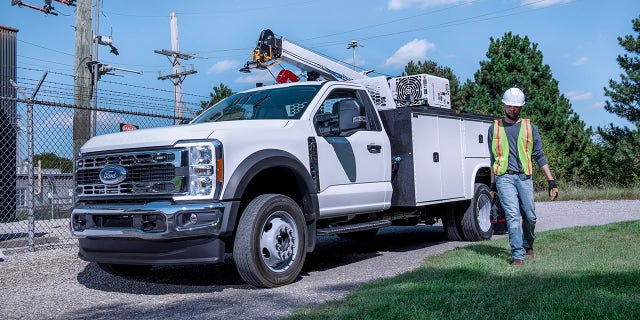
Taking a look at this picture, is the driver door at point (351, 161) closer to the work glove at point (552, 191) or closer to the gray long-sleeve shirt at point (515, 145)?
the gray long-sleeve shirt at point (515, 145)

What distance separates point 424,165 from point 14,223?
13362mm

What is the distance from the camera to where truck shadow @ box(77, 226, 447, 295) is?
6.56m

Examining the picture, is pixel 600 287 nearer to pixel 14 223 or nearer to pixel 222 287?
pixel 222 287

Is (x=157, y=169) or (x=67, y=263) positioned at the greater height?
(x=157, y=169)

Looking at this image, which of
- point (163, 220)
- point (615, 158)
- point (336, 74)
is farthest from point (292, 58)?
point (615, 158)

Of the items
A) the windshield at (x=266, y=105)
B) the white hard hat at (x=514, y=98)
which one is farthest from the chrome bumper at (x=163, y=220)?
the white hard hat at (x=514, y=98)

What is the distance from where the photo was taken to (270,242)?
6109mm

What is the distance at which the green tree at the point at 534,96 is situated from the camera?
88.4 feet

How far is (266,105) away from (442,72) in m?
28.8

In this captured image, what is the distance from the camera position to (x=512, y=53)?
2894 centimetres

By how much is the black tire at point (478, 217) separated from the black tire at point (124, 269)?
487 cm

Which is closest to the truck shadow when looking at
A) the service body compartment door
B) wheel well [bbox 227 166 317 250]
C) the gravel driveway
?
the gravel driveway

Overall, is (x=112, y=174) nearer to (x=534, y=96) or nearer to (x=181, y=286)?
(x=181, y=286)

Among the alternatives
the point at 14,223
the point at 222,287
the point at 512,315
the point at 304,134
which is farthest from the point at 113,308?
the point at 14,223
